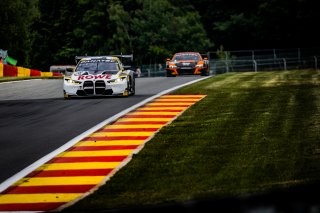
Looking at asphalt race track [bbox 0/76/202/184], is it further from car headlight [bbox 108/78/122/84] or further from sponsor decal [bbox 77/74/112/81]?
sponsor decal [bbox 77/74/112/81]

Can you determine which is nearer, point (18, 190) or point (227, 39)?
point (18, 190)

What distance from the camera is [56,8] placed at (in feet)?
293

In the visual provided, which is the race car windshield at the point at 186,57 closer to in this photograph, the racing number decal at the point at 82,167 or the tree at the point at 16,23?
the racing number decal at the point at 82,167

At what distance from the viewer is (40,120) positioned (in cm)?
1444

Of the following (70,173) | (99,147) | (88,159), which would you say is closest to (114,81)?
(99,147)

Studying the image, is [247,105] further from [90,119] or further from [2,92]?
[2,92]

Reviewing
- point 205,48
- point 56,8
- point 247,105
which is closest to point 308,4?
point 205,48

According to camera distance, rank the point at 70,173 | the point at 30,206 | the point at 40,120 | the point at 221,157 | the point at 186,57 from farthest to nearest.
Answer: the point at 186,57 → the point at 40,120 → the point at 221,157 → the point at 70,173 → the point at 30,206

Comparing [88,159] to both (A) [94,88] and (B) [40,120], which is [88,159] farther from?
(A) [94,88]

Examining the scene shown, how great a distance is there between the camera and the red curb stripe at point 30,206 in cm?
607

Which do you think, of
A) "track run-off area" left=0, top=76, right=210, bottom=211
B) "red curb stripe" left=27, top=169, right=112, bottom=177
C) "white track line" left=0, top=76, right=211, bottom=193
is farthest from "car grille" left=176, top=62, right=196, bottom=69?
"red curb stripe" left=27, top=169, right=112, bottom=177

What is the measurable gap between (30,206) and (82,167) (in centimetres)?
237

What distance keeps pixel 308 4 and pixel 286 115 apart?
51.9 metres

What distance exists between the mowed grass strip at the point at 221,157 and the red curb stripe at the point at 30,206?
0.26m
